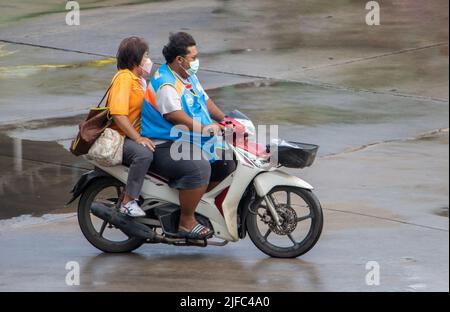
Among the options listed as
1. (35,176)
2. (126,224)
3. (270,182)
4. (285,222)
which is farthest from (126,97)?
(35,176)

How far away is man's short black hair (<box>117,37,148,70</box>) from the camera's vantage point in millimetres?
8523

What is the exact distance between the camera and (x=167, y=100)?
837 centimetres

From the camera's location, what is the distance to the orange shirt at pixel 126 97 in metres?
8.42

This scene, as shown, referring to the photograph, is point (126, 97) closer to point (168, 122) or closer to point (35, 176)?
point (168, 122)

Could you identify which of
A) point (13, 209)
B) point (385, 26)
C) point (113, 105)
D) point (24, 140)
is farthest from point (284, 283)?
point (385, 26)

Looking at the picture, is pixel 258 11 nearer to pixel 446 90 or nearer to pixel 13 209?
pixel 446 90

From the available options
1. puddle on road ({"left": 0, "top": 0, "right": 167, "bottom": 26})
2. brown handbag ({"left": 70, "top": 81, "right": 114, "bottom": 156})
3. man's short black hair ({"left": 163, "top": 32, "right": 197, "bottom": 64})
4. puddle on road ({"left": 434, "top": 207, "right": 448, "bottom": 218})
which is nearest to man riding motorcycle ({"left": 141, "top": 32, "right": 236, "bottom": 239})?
man's short black hair ({"left": 163, "top": 32, "right": 197, "bottom": 64})

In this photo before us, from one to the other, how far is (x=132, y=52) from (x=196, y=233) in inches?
55.5

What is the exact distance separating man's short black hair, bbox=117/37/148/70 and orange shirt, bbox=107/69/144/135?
6 cm

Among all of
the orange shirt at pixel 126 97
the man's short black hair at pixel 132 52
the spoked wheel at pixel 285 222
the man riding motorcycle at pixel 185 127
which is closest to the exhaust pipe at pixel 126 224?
the man riding motorcycle at pixel 185 127

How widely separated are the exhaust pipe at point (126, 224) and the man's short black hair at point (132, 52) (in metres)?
1.08

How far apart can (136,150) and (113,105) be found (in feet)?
1.21

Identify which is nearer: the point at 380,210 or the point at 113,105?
the point at 113,105

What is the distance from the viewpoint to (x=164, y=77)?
8.43 meters
